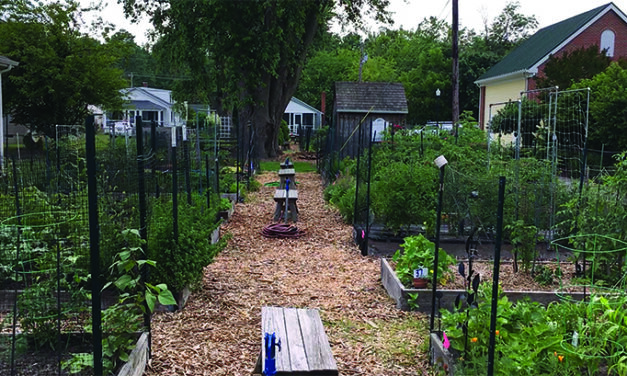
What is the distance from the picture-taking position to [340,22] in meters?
24.7

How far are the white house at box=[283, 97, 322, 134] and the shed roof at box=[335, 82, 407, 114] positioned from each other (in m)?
22.9

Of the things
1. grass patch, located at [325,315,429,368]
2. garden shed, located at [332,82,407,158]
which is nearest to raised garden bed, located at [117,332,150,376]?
grass patch, located at [325,315,429,368]

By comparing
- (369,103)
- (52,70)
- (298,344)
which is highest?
(52,70)

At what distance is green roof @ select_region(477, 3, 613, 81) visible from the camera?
25.5 meters

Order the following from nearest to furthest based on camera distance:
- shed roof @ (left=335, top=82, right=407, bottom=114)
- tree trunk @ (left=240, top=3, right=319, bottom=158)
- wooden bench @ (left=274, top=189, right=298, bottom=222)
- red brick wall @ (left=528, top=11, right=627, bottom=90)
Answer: wooden bench @ (left=274, top=189, right=298, bottom=222), tree trunk @ (left=240, top=3, right=319, bottom=158), shed roof @ (left=335, top=82, right=407, bottom=114), red brick wall @ (left=528, top=11, right=627, bottom=90)

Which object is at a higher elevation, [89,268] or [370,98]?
[370,98]

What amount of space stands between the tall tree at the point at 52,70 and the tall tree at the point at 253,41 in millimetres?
2642

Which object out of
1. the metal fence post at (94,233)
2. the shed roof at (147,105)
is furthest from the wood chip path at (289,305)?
the shed roof at (147,105)

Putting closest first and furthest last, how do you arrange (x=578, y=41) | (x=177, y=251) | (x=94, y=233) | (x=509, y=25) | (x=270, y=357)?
(x=94, y=233), (x=270, y=357), (x=177, y=251), (x=578, y=41), (x=509, y=25)

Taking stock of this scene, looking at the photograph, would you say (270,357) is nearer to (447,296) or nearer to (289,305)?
(289,305)

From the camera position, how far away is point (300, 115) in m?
50.9

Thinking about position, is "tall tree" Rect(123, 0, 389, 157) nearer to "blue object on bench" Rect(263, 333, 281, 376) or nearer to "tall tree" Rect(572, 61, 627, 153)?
Result: "tall tree" Rect(572, 61, 627, 153)

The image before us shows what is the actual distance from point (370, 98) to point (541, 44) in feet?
30.7

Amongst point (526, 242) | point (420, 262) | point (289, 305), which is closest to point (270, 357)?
point (289, 305)
